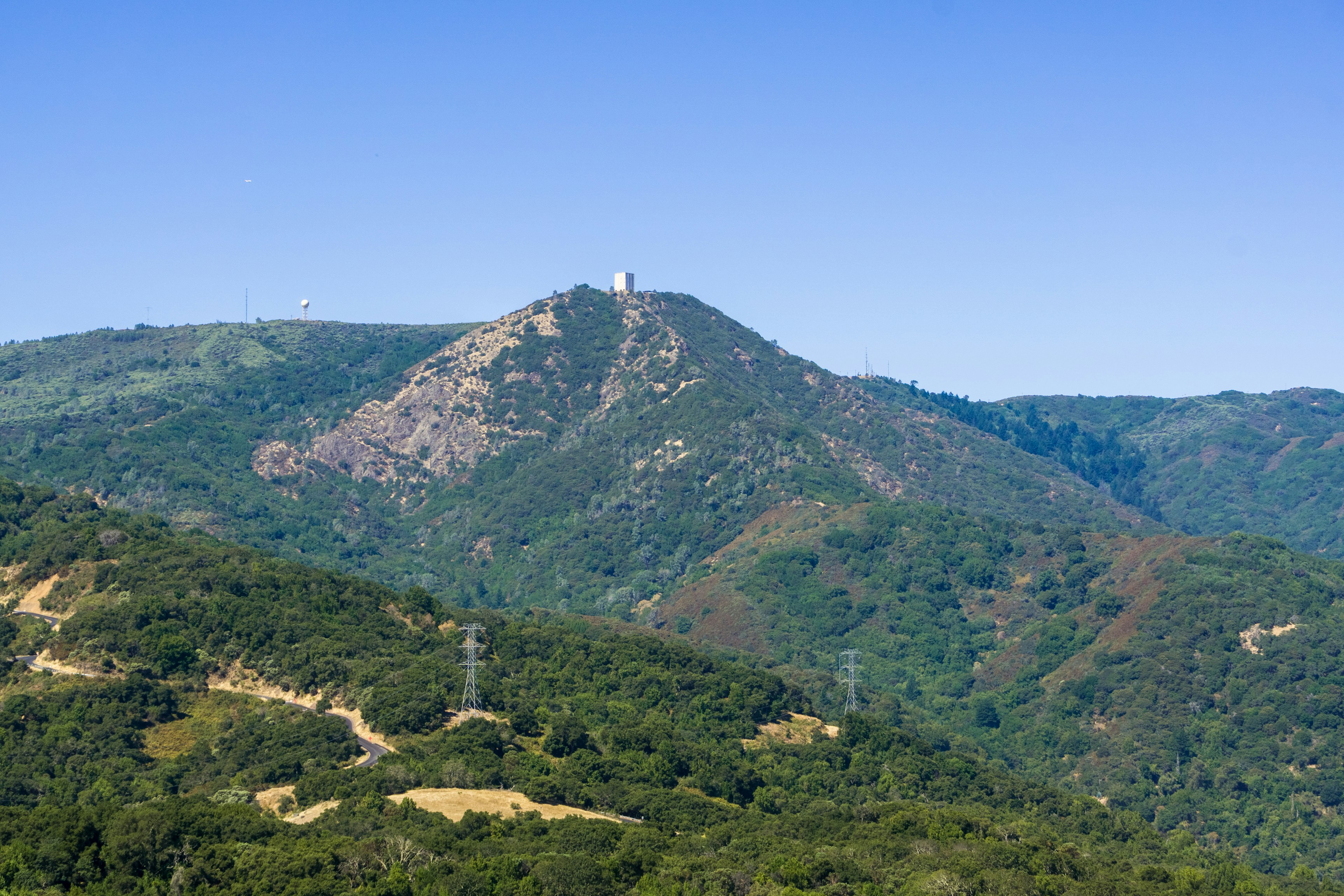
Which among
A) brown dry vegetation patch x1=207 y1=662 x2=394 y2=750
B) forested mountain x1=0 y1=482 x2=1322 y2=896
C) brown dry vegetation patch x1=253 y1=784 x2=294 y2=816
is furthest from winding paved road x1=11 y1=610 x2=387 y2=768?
brown dry vegetation patch x1=253 y1=784 x2=294 y2=816

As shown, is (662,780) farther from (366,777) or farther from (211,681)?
(211,681)

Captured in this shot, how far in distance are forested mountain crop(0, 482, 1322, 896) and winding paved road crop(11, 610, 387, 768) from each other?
1073mm

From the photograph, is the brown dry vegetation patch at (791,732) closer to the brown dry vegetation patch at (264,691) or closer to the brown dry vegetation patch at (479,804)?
the brown dry vegetation patch at (264,691)

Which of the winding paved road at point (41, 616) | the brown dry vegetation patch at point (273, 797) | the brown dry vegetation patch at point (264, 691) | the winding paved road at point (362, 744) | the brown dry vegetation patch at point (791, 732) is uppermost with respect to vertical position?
the winding paved road at point (41, 616)

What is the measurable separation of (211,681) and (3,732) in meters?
20.2

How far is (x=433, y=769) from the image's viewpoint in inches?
4461

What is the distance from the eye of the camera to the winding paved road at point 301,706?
4710 inches

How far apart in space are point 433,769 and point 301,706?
24789 millimetres

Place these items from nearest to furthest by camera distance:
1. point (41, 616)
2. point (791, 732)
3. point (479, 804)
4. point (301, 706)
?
1. point (479, 804)
2. point (301, 706)
3. point (41, 616)
4. point (791, 732)

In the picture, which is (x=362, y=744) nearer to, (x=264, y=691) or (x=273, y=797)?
(x=273, y=797)

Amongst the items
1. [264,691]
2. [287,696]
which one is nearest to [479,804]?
[287,696]

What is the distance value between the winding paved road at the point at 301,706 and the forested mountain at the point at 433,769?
1.07 metres

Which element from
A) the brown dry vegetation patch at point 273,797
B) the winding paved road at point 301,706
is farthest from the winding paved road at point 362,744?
the brown dry vegetation patch at point 273,797

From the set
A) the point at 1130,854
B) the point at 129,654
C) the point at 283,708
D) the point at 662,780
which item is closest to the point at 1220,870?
the point at 1130,854
